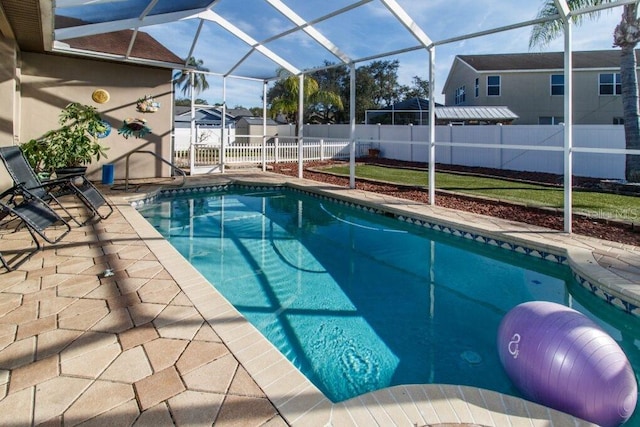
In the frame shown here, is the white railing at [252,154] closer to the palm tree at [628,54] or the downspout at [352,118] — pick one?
the downspout at [352,118]

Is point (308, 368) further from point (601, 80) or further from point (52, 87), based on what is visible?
point (601, 80)

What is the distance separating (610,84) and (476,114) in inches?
282

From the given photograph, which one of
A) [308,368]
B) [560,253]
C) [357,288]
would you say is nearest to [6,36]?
[357,288]

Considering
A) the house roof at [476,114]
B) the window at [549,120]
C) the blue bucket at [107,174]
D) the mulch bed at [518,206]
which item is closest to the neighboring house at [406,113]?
the house roof at [476,114]

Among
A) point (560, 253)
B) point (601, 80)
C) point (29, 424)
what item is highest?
point (601, 80)

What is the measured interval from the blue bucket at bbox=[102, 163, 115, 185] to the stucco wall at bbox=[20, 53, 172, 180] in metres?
0.53

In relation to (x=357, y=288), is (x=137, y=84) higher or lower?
higher

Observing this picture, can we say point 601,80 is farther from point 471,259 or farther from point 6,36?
point 6,36

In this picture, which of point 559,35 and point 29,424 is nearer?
point 29,424

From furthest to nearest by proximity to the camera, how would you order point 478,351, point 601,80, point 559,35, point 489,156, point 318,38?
point 601,80 → point 489,156 → point 559,35 → point 318,38 → point 478,351

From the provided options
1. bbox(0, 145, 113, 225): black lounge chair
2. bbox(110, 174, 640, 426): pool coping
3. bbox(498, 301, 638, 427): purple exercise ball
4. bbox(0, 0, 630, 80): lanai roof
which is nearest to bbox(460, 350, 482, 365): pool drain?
bbox(498, 301, 638, 427): purple exercise ball

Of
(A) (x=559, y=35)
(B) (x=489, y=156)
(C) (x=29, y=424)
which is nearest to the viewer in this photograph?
(C) (x=29, y=424)

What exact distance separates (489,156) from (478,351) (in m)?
13.1

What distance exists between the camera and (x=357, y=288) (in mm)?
4676
